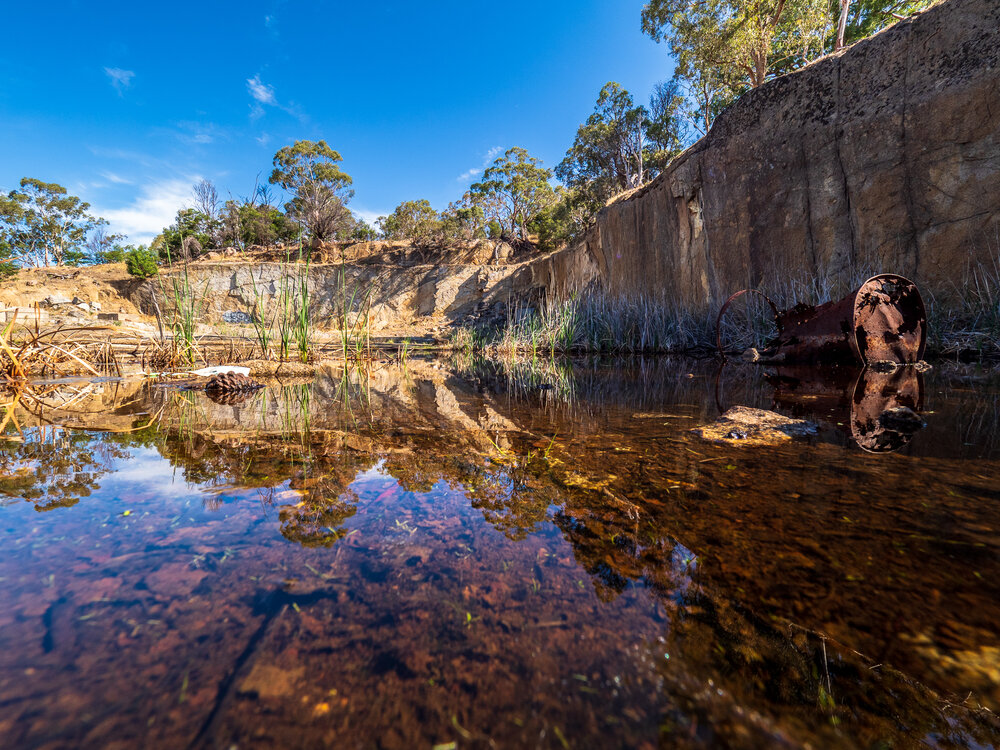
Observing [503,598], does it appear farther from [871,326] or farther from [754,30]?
[754,30]

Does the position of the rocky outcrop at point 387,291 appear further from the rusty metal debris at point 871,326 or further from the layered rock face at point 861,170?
the rusty metal debris at point 871,326

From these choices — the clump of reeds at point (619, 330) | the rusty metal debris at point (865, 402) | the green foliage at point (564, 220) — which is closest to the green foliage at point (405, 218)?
the green foliage at point (564, 220)

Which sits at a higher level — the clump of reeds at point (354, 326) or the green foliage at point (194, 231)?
the green foliage at point (194, 231)

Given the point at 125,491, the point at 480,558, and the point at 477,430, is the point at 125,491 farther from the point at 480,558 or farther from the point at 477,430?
the point at 477,430

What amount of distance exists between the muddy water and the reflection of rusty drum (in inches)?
94.6

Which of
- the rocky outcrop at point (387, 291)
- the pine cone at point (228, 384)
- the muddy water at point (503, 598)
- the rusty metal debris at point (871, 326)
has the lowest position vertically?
the muddy water at point (503, 598)

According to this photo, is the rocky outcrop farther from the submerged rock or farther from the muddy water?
the muddy water

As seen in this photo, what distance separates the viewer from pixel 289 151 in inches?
814

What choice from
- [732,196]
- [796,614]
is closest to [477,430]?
[796,614]

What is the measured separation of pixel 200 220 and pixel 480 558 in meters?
24.2

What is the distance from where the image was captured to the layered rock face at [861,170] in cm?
495

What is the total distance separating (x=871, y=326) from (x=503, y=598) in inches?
162

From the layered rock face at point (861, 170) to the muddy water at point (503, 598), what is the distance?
6.24 metres

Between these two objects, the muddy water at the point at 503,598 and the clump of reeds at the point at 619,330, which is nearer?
the muddy water at the point at 503,598
